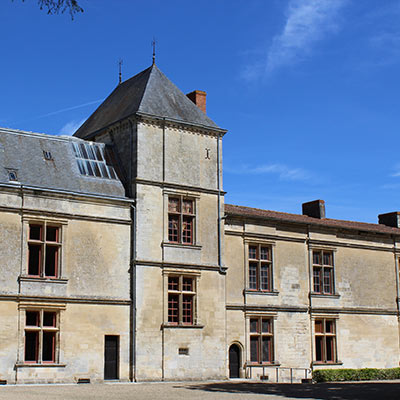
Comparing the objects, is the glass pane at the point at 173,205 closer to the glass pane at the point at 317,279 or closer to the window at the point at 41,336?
the window at the point at 41,336

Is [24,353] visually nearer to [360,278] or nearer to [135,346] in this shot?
[135,346]

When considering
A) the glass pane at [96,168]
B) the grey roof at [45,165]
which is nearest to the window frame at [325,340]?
the grey roof at [45,165]

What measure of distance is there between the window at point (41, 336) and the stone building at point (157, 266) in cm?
4

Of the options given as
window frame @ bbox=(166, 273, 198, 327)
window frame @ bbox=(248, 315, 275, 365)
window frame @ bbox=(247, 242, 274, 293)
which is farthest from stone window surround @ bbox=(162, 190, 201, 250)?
window frame @ bbox=(248, 315, 275, 365)

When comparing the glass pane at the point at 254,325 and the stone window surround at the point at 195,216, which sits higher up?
the stone window surround at the point at 195,216

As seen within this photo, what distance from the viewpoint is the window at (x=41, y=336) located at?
1995 centimetres

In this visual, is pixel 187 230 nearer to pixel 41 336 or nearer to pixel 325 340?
pixel 41 336

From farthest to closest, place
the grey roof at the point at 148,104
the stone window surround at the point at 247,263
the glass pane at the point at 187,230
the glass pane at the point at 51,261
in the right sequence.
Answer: the stone window surround at the point at 247,263, the grey roof at the point at 148,104, the glass pane at the point at 187,230, the glass pane at the point at 51,261

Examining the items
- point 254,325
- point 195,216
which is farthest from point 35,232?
point 254,325

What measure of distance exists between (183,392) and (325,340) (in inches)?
417

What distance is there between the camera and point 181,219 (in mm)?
23281

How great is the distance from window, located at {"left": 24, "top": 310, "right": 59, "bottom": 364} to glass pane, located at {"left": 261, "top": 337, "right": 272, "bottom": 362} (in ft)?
27.0

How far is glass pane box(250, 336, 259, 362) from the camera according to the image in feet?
81.6

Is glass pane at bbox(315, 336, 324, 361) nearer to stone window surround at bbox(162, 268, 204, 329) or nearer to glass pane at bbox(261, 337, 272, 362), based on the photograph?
glass pane at bbox(261, 337, 272, 362)
